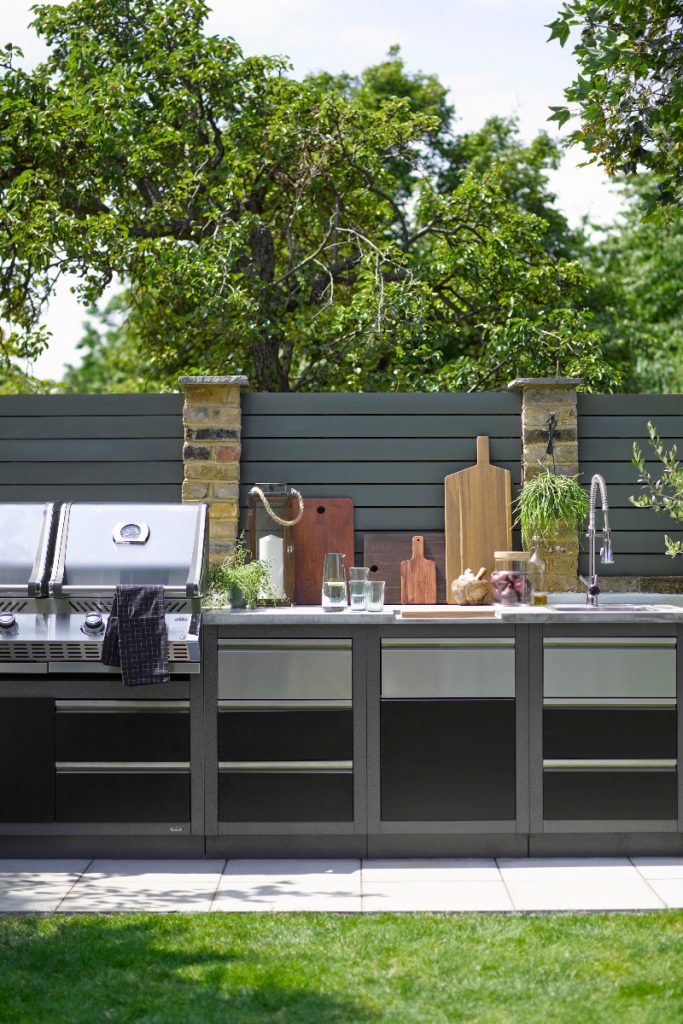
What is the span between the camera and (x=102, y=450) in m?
5.87

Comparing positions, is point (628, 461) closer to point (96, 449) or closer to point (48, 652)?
point (96, 449)

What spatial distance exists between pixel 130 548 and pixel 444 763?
1.63 m

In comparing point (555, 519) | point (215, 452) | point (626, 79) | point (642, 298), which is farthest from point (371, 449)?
point (642, 298)

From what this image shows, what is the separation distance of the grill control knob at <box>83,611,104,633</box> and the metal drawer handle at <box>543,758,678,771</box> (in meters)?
1.98

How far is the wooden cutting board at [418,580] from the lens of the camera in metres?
5.65

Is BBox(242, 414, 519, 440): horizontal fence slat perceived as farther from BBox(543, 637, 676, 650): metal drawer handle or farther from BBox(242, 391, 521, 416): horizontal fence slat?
BBox(543, 637, 676, 650): metal drawer handle

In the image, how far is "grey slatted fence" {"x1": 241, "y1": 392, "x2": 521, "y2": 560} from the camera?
19.1ft

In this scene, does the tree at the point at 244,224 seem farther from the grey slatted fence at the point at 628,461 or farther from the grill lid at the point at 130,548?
the grill lid at the point at 130,548

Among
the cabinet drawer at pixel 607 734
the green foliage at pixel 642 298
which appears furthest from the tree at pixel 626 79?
the green foliage at pixel 642 298

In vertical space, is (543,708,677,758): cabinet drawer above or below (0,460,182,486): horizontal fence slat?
below

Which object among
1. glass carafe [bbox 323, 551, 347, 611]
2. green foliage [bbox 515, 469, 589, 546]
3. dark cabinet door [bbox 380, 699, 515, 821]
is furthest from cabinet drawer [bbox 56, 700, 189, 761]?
green foliage [bbox 515, 469, 589, 546]

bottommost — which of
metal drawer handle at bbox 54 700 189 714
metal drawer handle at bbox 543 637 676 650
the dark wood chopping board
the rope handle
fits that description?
metal drawer handle at bbox 54 700 189 714

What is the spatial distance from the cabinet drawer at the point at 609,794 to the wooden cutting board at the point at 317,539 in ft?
4.87

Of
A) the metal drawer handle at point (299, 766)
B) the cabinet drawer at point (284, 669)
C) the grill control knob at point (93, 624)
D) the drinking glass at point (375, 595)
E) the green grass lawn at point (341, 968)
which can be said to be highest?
the drinking glass at point (375, 595)
